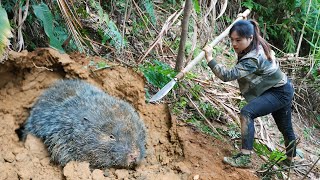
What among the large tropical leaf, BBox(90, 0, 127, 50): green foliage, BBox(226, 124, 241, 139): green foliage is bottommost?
BBox(226, 124, 241, 139): green foliage

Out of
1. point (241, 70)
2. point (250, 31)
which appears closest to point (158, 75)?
point (241, 70)

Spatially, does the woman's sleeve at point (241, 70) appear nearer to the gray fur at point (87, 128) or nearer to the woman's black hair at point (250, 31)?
the woman's black hair at point (250, 31)

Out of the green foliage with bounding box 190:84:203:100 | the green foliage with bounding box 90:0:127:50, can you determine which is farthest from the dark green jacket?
the green foliage with bounding box 90:0:127:50

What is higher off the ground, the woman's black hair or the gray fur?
the woman's black hair

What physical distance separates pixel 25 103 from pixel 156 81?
1.71 m

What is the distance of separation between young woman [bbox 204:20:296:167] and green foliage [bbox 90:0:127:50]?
1521mm

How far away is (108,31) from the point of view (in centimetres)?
559

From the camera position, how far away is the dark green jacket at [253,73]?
4.28m

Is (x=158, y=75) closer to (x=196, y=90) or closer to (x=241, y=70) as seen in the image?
(x=196, y=90)

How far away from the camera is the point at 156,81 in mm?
5102

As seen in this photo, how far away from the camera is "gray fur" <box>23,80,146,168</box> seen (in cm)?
372

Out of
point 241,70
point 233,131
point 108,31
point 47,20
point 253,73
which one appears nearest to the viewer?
point 241,70

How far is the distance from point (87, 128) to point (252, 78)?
6.39ft

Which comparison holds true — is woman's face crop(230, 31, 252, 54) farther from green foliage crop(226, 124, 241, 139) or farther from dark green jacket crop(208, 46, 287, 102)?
green foliage crop(226, 124, 241, 139)
